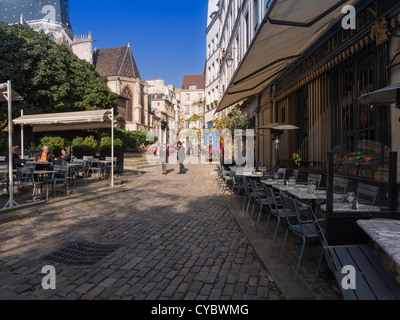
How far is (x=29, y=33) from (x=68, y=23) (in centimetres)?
6567

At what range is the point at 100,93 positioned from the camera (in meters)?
26.1

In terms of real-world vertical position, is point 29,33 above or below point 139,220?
above

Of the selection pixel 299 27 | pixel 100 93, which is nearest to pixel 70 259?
pixel 299 27

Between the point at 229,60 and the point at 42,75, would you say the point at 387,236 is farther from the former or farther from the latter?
the point at 42,75

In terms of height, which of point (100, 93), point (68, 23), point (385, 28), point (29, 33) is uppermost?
point (68, 23)

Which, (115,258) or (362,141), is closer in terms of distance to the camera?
(115,258)

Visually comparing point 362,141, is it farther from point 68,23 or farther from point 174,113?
point 68,23

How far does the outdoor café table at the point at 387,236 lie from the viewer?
1.99m

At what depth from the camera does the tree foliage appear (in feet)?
63.8

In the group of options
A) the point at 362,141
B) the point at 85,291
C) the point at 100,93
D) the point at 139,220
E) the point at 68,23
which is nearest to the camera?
the point at 85,291

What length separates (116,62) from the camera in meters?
53.6

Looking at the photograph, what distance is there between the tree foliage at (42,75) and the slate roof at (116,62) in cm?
2730

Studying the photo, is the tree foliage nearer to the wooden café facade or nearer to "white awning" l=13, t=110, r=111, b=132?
"white awning" l=13, t=110, r=111, b=132

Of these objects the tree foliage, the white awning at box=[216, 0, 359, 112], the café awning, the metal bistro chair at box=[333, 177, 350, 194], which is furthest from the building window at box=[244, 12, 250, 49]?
the tree foliage
